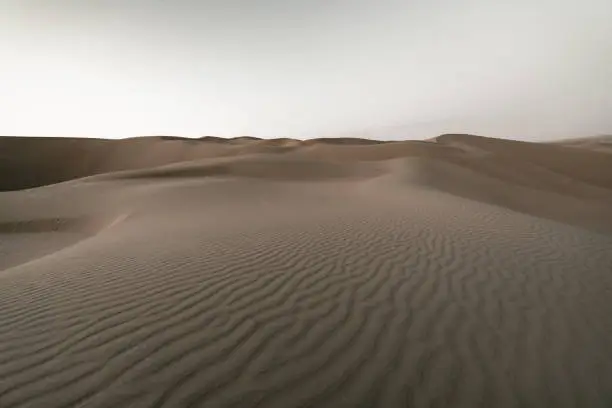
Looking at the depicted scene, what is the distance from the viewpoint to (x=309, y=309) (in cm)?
298

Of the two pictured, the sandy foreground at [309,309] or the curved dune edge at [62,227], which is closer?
the sandy foreground at [309,309]

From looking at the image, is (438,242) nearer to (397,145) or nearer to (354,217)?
(354,217)

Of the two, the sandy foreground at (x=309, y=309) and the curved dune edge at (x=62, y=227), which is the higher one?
the sandy foreground at (x=309, y=309)

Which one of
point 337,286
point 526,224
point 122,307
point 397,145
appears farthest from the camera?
point 397,145

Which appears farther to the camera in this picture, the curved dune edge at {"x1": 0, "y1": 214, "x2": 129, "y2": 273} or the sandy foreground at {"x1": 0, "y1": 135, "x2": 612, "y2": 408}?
the curved dune edge at {"x1": 0, "y1": 214, "x2": 129, "y2": 273}

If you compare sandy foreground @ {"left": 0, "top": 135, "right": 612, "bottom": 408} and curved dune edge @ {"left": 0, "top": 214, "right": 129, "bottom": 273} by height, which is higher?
sandy foreground @ {"left": 0, "top": 135, "right": 612, "bottom": 408}

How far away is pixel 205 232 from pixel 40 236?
3528 millimetres

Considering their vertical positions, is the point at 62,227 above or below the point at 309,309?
below

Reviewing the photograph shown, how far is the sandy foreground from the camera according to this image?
7.17 feet

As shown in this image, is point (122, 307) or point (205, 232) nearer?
point (122, 307)

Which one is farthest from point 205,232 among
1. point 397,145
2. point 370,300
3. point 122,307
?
point 397,145

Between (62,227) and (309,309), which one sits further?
(62,227)

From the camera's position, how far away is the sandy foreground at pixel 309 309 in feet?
7.17

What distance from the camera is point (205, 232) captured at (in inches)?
215
